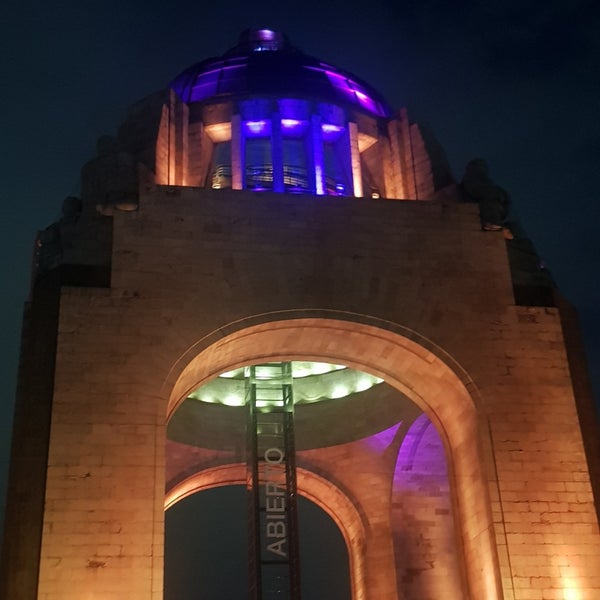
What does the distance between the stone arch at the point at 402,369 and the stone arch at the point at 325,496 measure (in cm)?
627

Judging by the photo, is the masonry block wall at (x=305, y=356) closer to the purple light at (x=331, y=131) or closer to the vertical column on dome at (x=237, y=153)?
the vertical column on dome at (x=237, y=153)

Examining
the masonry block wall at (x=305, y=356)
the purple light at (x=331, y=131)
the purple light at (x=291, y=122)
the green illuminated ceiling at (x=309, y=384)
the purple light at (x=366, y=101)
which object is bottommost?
the masonry block wall at (x=305, y=356)

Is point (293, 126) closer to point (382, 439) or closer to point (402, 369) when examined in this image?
point (402, 369)

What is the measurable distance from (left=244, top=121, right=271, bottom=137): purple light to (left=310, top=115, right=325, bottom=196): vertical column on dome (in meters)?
0.84

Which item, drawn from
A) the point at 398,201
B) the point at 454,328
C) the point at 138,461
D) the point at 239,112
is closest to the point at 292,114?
the point at 239,112

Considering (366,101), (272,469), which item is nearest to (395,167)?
(366,101)

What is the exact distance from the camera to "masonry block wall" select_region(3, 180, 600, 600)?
40.2 ft

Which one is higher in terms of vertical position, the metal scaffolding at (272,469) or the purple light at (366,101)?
the purple light at (366,101)

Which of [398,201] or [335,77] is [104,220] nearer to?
[398,201]

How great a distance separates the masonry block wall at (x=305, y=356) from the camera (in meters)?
12.3

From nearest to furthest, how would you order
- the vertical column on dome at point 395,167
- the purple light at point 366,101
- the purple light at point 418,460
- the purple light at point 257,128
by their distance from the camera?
the vertical column on dome at point 395,167 < the purple light at point 257,128 < the purple light at point 366,101 < the purple light at point 418,460

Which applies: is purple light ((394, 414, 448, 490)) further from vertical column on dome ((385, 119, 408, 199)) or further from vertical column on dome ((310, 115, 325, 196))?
vertical column on dome ((310, 115, 325, 196))

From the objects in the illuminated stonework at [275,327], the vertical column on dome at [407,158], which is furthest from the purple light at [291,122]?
the vertical column on dome at [407,158]

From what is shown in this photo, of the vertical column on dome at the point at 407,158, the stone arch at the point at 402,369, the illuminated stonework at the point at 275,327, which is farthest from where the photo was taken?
the vertical column on dome at the point at 407,158
